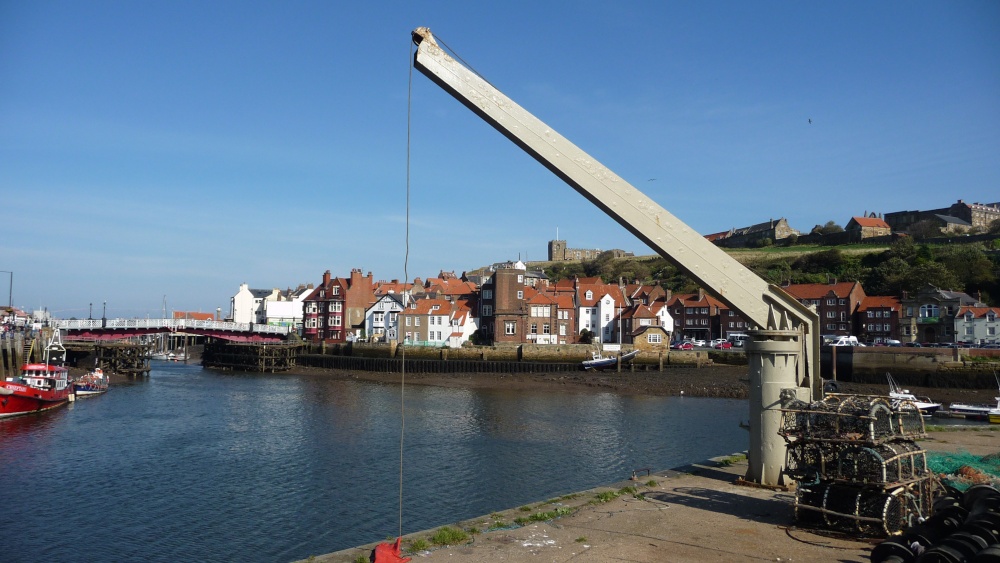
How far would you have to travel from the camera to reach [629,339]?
75.4 metres

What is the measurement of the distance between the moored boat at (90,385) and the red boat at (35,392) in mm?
2556

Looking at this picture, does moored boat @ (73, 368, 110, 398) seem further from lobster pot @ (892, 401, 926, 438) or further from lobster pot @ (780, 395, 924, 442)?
lobster pot @ (892, 401, 926, 438)

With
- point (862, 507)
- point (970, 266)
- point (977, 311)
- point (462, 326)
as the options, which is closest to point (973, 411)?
point (862, 507)

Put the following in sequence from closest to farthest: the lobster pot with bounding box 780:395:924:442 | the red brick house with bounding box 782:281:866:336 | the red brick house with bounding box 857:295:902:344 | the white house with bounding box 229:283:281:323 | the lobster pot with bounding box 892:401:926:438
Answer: the lobster pot with bounding box 780:395:924:442 < the lobster pot with bounding box 892:401:926:438 < the red brick house with bounding box 857:295:902:344 < the red brick house with bounding box 782:281:866:336 < the white house with bounding box 229:283:281:323

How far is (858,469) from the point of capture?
10031 millimetres

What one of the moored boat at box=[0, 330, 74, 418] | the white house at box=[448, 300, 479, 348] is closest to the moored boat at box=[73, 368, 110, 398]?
the moored boat at box=[0, 330, 74, 418]

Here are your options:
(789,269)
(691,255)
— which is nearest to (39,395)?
(691,255)

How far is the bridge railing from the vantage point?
71562 millimetres

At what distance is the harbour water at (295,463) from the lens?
54.0 feet

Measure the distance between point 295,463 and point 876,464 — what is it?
1985 centimetres

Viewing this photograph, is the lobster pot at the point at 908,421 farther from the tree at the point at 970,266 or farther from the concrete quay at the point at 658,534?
the tree at the point at 970,266

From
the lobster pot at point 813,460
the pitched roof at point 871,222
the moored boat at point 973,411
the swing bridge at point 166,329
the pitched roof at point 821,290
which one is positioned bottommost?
the moored boat at point 973,411

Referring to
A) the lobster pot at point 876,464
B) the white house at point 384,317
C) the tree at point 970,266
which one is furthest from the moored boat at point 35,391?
the tree at point 970,266

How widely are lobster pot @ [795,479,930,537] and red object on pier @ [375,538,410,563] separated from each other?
5.93 metres
